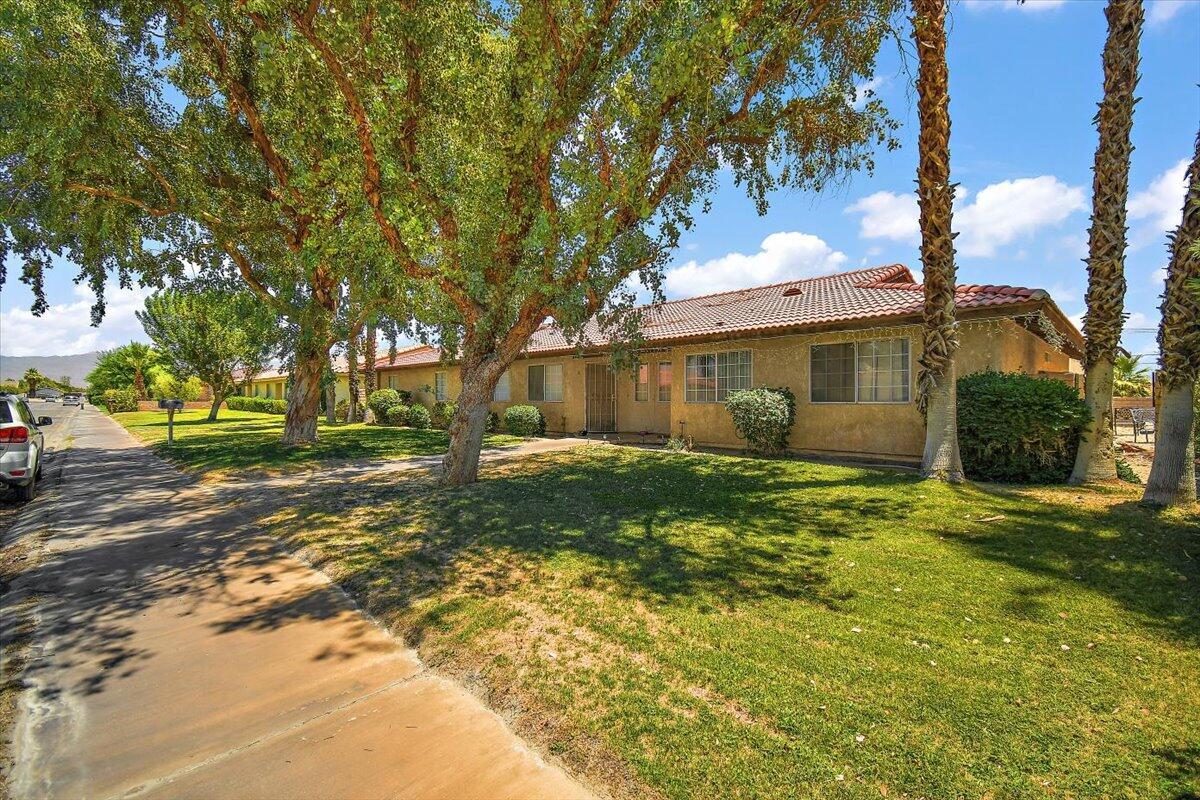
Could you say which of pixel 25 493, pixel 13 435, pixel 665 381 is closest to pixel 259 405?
pixel 25 493

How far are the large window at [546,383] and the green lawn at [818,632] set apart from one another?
1182 cm

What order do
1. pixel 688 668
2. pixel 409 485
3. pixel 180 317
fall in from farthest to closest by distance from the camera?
pixel 180 317, pixel 409 485, pixel 688 668

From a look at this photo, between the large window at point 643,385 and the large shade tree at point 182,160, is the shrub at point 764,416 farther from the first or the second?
the large shade tree at point 182,160

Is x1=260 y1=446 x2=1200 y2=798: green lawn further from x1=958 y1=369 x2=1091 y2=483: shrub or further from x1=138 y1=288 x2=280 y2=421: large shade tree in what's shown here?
x1=138 y1=288 x2=280 y2=421: large shade tree

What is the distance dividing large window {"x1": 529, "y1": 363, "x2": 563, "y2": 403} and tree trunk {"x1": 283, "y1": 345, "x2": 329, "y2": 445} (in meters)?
7.25

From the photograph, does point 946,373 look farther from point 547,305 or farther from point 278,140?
point 278,140

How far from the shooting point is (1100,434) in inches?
339

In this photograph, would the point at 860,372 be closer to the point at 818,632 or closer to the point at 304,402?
the point at 818,632

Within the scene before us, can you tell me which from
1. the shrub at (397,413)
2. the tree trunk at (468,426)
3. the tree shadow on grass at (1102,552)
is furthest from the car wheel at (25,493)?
the shrub at (397,413)

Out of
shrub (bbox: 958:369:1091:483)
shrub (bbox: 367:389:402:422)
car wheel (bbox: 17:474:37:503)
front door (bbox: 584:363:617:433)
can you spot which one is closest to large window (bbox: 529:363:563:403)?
front door (bbox: 584:363:617:433)

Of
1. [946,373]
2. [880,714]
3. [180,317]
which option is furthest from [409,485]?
[180,317]

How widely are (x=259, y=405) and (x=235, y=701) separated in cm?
4612

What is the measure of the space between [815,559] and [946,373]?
5247 mm

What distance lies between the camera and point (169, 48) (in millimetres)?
10672
